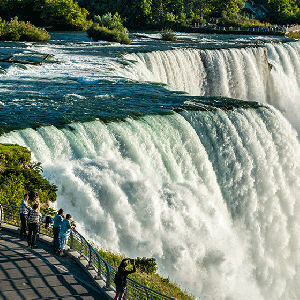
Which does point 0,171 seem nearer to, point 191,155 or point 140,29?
point 191,155

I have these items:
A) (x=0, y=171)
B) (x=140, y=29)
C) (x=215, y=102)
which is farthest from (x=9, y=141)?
(x=140, y=29)

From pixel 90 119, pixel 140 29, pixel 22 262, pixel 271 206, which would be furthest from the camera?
pixel 140 29

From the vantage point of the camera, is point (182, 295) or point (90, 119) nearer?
point (182, 295)

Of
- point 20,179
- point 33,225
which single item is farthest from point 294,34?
point 33,225

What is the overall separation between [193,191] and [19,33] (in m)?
36.6

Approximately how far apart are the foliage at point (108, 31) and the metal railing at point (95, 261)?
40718mm

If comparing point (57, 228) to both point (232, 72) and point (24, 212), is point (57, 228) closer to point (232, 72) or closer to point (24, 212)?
point (24, 212)

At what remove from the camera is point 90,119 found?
2316 cm

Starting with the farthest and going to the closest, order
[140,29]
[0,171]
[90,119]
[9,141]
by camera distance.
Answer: [140,29] → [90,119] → [9,141] → [0,171]

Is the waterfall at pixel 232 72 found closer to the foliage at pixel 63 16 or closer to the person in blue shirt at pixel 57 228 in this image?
the person in blue shirt at pixel 57 228

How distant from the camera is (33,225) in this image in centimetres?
1389

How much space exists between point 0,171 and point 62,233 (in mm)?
5090

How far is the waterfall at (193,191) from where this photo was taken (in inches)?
745

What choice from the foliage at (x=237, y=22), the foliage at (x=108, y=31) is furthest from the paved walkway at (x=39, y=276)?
the foliage at (x=237, y=22)
